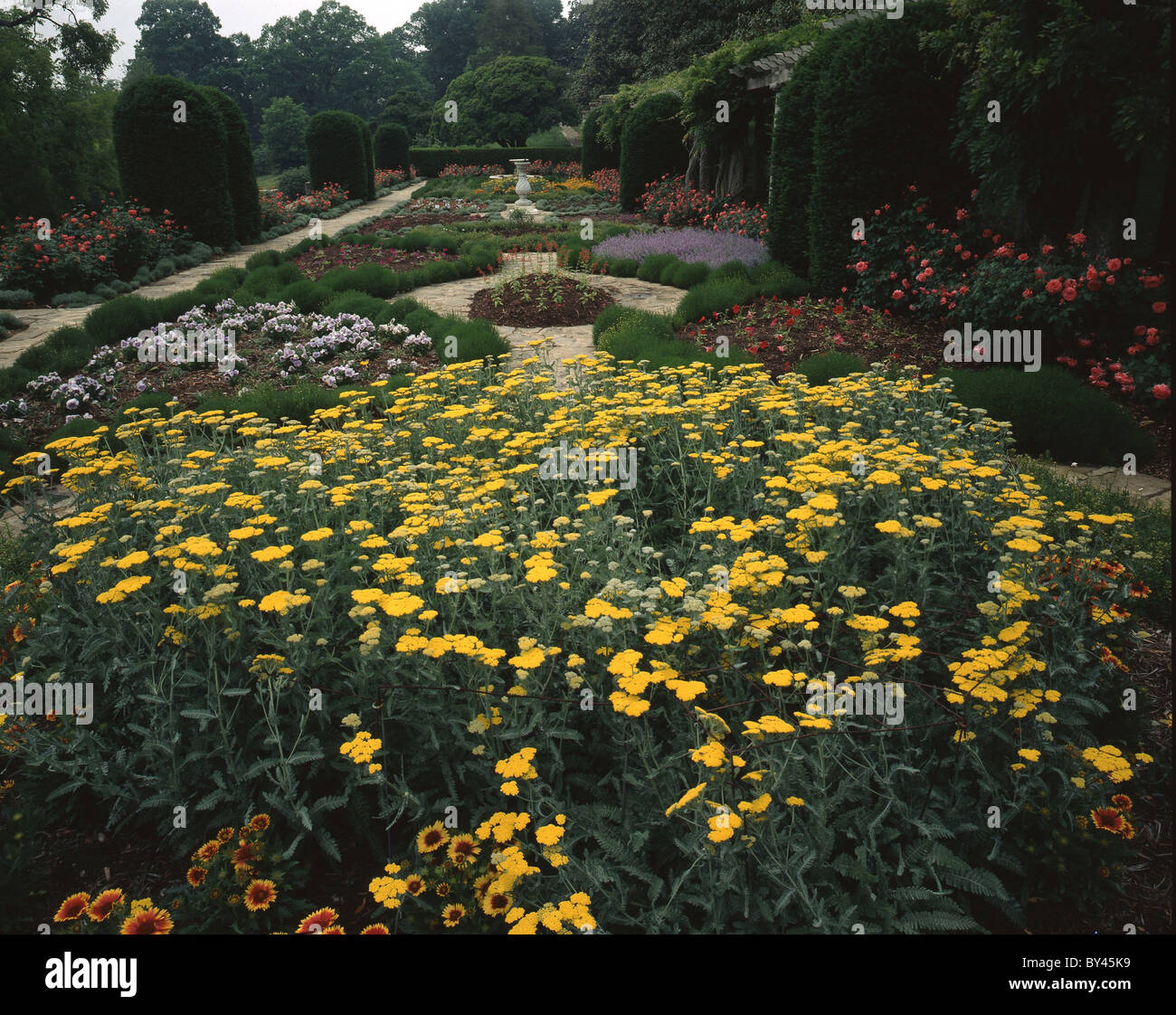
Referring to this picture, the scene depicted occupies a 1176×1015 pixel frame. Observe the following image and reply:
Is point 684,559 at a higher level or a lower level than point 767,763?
Answer: higher

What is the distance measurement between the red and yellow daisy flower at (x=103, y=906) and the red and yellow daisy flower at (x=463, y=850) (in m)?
0.96

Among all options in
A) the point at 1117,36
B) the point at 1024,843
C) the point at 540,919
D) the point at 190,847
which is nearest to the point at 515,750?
the point at 540,919

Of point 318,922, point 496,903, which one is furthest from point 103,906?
point 496,903

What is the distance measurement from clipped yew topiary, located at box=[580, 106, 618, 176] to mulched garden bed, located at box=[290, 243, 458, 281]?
58.2 feet

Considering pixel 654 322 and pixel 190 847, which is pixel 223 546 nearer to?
pixel 190 847

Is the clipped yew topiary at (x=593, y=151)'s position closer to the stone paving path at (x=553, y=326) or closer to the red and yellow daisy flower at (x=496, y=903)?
the stone paving path at (x=553, y=326)

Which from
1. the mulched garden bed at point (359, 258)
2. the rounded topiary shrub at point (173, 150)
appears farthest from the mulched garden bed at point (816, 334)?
the rounded topiary shrub at point (173, 150)

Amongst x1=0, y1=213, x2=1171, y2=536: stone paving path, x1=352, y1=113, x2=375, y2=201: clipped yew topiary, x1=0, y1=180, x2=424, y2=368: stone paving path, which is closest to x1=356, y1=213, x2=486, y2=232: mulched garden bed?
x1=0, y1=180, x2=424, y2=368: stone paving path

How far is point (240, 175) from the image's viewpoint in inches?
720

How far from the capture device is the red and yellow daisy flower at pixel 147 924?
2.04m

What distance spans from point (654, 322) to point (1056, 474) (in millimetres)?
4380

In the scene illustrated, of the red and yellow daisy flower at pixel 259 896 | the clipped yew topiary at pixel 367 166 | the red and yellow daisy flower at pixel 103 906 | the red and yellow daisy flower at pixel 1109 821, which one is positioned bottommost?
the red and yellow daisy flower at pixel 259 896

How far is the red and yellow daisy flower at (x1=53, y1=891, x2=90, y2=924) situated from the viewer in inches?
83.7

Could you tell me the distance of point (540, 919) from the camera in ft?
6.28
